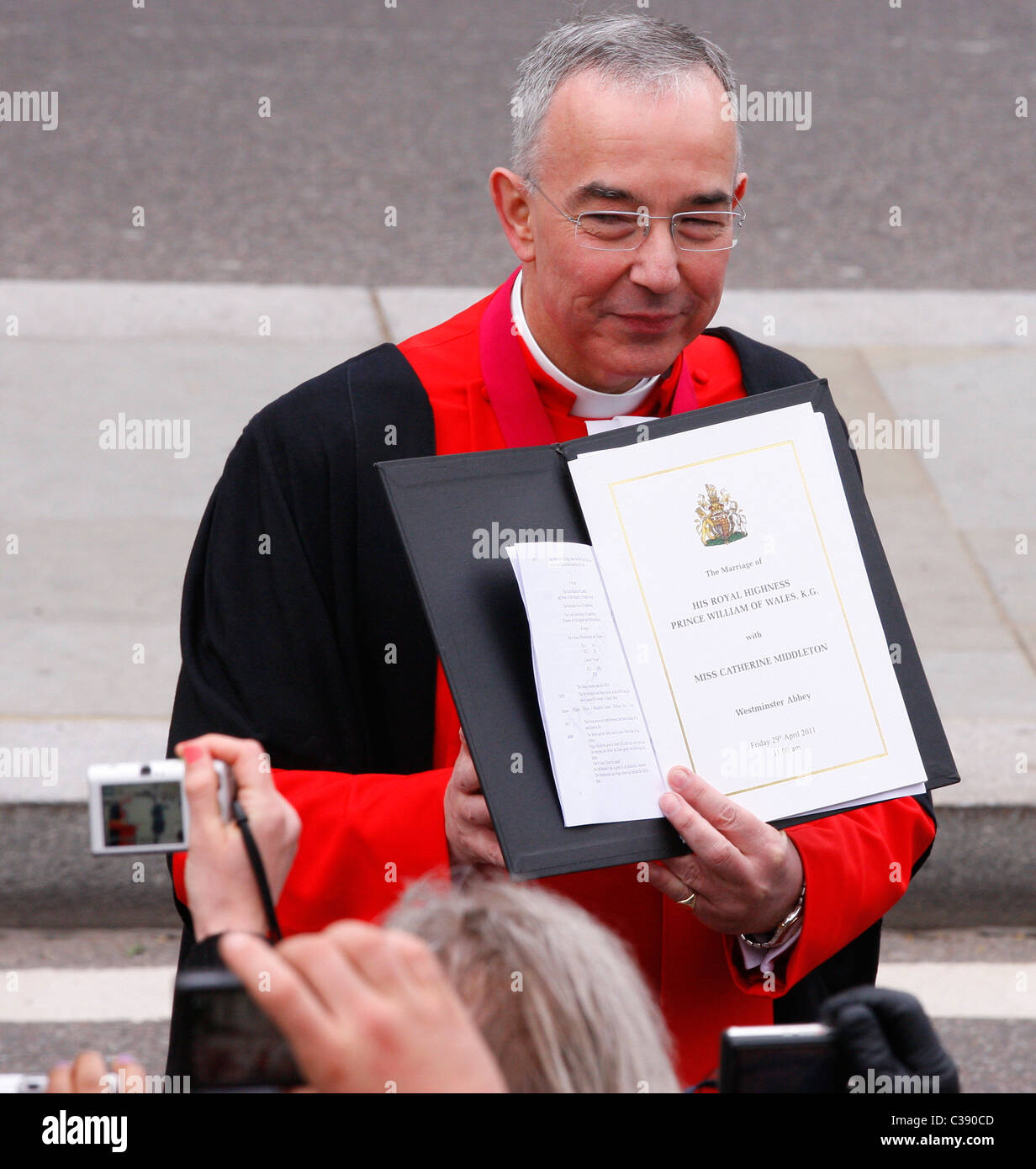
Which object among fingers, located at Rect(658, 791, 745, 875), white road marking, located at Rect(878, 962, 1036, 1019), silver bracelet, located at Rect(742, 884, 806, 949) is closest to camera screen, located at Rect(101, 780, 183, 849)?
fingers, located at Rect(658, 791, 745, 875)

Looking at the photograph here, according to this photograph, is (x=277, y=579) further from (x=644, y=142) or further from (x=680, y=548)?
(x=644, y=142)

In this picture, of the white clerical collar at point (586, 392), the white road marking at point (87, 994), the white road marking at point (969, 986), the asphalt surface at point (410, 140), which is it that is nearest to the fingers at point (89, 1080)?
the white clerical collar at point (586, 392)

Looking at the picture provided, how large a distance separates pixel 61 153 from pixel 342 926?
8687mm

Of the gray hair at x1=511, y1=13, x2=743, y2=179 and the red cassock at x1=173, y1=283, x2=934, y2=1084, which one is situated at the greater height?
the gray hair at x1=511, y1=13, x2=743, y2=179

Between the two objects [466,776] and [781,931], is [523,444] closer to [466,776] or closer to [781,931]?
[466,776]

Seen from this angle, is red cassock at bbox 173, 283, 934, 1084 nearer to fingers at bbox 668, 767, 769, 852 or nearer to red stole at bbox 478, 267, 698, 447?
red stole at bbox 478, 267, 698, 447

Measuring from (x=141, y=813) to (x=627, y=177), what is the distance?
1092 mm

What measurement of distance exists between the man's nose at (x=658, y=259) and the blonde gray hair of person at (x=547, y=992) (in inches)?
37.3

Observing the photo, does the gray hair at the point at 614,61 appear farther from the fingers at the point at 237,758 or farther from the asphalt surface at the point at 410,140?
the asphalt surface at the point at 410,140

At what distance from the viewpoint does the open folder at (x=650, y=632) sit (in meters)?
2.08

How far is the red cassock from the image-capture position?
233 cm

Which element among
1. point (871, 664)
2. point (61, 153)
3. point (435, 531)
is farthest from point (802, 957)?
point (61, 153)

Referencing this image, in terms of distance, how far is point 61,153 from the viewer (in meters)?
9.37

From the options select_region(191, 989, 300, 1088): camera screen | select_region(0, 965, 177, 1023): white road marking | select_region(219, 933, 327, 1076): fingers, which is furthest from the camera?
select_region(0, 965, 177, 1023): white road marking
